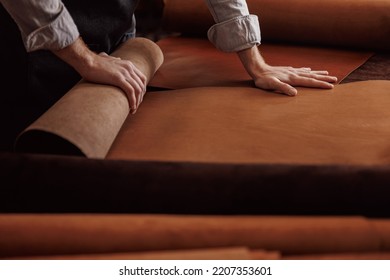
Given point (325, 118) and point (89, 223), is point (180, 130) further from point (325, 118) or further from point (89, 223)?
point (89, 223)

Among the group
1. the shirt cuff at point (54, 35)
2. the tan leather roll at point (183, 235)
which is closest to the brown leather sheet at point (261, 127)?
the shirt cuff at point (54, 35)

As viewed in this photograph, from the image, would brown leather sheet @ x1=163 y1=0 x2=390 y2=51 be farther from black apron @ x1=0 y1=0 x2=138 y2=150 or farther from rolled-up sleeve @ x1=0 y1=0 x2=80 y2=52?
rolled-up sleeve @ x1=0 y1=0 x2=80 y2=52

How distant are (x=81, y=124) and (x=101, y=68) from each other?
0.84ft

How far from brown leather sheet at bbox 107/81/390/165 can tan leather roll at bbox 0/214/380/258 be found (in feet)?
1.29

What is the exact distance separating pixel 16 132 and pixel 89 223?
2.98ft

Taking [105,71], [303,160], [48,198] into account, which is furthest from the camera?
[105,71]

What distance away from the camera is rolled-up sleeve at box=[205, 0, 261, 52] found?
68.0 inches

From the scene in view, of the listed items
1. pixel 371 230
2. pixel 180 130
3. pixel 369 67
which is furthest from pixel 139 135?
pixel 369 67

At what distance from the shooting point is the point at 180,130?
143 centimetres

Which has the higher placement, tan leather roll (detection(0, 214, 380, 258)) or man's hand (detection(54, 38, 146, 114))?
tan leather roll (detection(0, 214, 380, 258))

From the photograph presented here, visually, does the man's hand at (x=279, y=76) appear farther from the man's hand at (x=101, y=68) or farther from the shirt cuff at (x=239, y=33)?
the man's hand at (x=101, y=68)

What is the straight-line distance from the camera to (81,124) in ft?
4.01

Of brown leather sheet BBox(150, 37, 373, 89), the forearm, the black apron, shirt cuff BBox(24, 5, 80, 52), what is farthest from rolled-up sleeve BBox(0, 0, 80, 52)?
the forearm

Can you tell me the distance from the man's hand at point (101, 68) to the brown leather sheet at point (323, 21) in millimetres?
903
